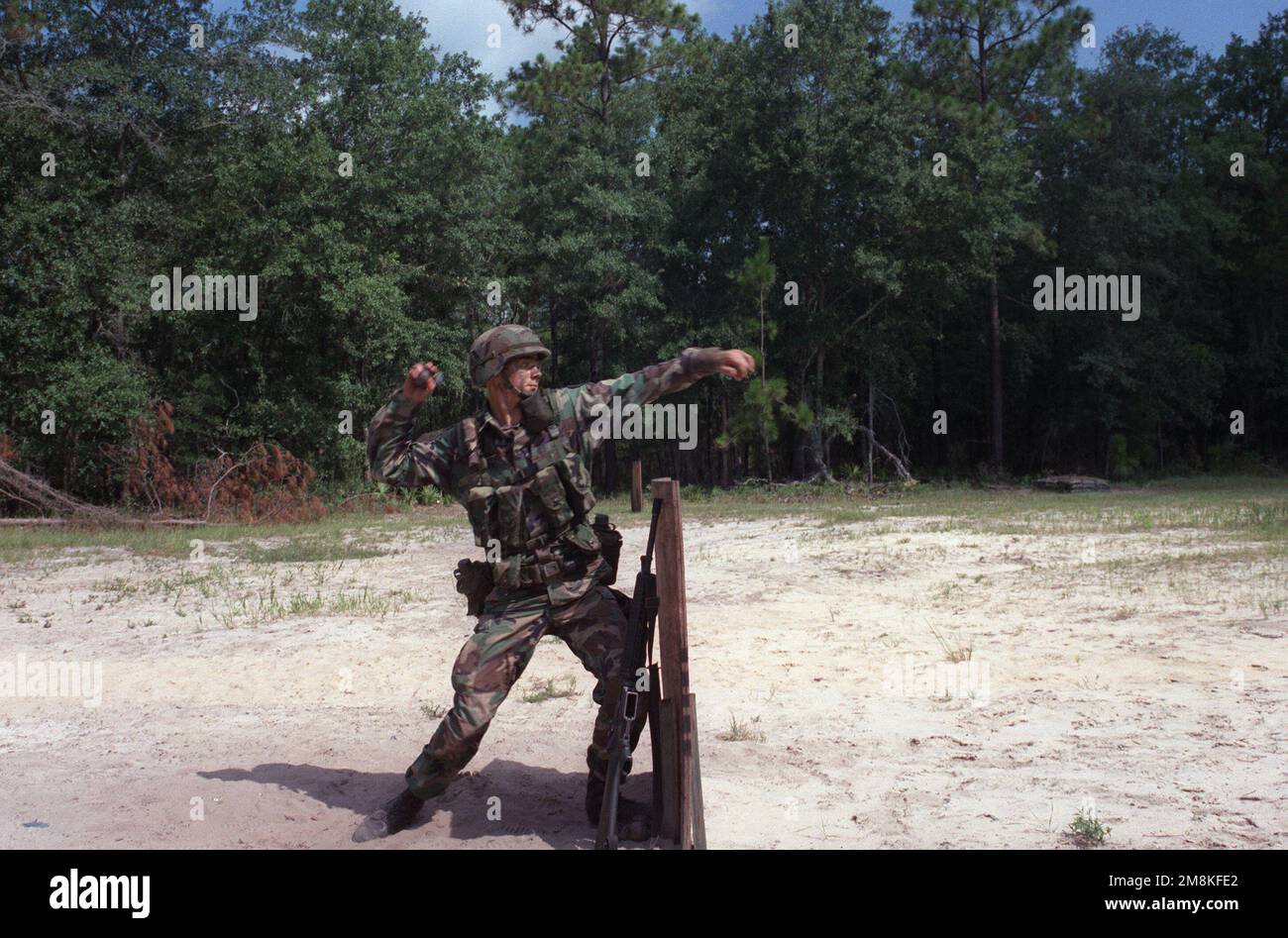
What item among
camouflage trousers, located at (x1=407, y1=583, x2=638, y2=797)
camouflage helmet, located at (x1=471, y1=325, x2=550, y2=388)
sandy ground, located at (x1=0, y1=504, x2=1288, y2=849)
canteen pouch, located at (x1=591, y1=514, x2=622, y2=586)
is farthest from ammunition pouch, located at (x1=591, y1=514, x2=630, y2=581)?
sandy ground, located at (x1=0, y1=504, x2=1288, y2=849)

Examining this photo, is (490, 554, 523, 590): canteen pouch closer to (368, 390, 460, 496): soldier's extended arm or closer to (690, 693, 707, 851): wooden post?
(368, 390, 460, 496): soldier's extended arm

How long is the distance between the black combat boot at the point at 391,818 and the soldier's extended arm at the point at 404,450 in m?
1.41

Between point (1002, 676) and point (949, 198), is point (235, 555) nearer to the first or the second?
point (1002, 676)

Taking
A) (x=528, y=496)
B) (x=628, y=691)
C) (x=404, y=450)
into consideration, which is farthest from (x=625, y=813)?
(x=404, y=450)

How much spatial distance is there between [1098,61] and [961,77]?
652cm

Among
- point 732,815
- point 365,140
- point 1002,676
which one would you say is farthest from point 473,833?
point 365,140

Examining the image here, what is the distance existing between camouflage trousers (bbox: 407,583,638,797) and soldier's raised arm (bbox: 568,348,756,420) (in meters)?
0.82

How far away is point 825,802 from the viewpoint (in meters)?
Answer: 5.43

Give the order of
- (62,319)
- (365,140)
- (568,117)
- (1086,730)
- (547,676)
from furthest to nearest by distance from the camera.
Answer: (568,117) < (365,140) < (62,319) < (547,676) < (1086,730)

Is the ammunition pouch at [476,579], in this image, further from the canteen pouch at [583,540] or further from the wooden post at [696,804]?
the wooden post at [696,804]

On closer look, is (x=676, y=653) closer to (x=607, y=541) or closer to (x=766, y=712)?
(x=607, y=541)

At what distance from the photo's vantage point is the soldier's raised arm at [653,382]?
4.77 meters

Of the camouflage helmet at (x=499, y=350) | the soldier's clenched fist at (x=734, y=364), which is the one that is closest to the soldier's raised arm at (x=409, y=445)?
the camouflage helmet at (x=499, y=350)

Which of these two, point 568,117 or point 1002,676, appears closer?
point 1002,676
